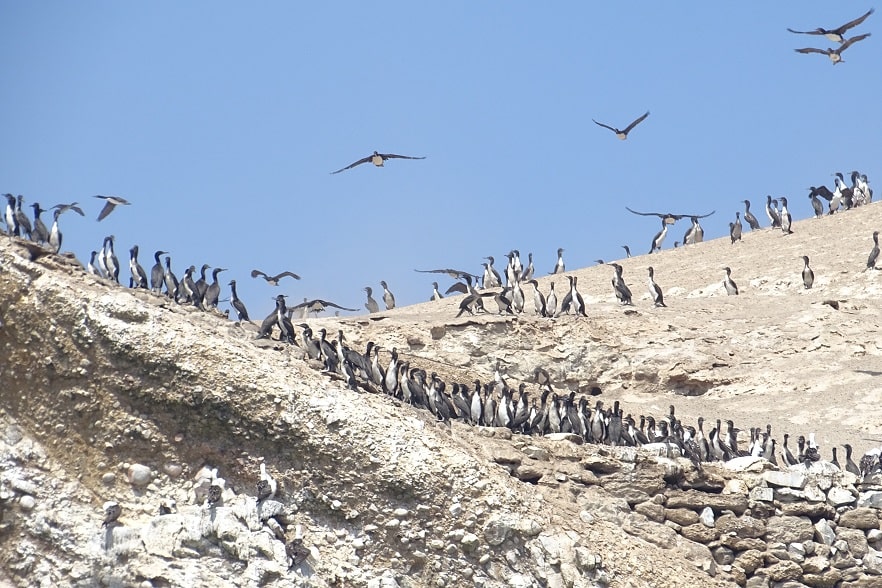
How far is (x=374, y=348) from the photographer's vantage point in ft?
105

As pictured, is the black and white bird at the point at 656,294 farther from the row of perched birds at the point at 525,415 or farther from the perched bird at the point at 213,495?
the perched bird at the point at 213,495

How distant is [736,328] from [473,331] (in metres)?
6.85

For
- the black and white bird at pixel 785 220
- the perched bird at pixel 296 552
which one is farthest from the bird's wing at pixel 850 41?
the perched bird at pixel 296 552

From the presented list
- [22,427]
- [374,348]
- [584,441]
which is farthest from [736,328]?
[22,427]

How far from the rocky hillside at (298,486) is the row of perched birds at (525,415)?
0.90m

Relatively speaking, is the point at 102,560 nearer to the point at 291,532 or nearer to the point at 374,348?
the point at 291,532

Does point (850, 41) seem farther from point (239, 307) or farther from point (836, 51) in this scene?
point (239, 307)

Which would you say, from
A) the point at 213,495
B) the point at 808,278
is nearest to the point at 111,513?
the point at 213,495

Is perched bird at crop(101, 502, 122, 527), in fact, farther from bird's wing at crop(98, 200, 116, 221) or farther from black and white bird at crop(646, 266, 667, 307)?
black and white bird at crop(646, 266, 667, 307)

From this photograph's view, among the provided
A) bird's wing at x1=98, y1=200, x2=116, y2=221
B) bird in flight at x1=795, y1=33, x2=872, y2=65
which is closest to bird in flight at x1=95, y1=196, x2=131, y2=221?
bird's wing at x1=98, y1=200, x2=116, y2=221

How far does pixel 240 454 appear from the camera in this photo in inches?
820

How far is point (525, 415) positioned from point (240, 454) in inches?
299

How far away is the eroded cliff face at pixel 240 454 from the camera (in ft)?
66.4

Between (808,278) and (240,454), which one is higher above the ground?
(808,278)
